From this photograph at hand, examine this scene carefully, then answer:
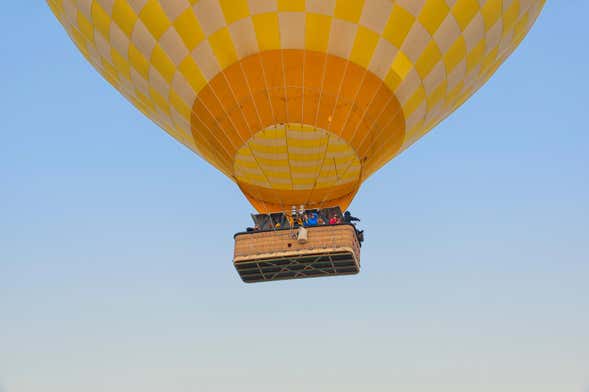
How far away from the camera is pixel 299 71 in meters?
15.4

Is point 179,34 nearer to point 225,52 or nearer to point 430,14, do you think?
point 225,52

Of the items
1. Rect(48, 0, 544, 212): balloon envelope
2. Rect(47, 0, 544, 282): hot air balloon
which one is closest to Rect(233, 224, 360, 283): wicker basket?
Rect(47, 0, 544, 282): hot air balloon

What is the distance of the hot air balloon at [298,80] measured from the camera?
15.1 metres

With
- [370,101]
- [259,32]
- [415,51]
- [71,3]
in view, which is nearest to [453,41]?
[415,51]

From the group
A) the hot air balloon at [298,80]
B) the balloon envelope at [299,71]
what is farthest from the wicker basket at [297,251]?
the balloon envelope at [299,71]

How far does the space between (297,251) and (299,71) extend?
2.97 metres

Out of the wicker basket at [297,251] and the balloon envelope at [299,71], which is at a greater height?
the balloon envelope at [299,71]

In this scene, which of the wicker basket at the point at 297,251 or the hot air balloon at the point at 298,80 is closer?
the hot air balloon at the point at 298,80

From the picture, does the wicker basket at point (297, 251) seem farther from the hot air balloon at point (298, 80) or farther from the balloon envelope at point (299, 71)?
the balloon envelope at point (299, 71)

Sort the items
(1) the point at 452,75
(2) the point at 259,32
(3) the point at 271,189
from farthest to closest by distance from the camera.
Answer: (3) the point at 271,189
(1) the point at 452,75
(2) the point at 259,32

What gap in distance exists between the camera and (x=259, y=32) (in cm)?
1509

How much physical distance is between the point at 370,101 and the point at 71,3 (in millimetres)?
5738

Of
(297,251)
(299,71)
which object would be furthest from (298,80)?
(297,251)

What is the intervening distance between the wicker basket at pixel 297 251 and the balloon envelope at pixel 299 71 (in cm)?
145
